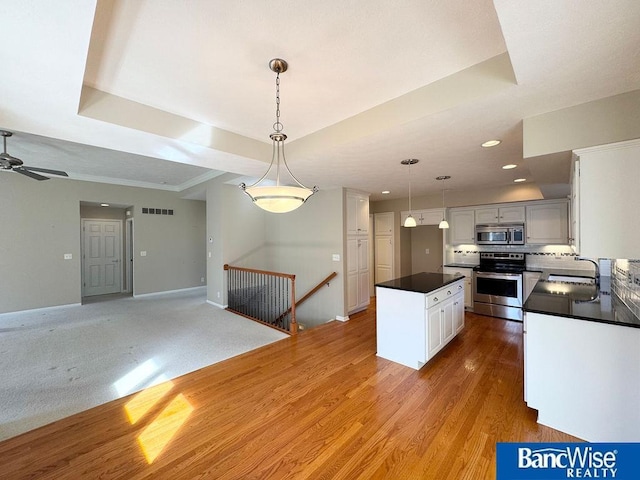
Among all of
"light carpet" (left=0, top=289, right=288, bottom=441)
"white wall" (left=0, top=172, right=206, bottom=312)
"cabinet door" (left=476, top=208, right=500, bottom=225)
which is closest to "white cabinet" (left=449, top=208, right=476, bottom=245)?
"cabinet door" (left=476, top=208, right=500, bottom=225)

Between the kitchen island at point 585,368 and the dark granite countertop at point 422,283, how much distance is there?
0.98 meters

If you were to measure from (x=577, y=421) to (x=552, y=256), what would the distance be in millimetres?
4062

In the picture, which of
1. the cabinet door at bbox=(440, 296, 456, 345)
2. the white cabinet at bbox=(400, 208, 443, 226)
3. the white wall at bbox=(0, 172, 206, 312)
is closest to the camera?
the cabinet door at bbox=(440, 296, 456, 345)

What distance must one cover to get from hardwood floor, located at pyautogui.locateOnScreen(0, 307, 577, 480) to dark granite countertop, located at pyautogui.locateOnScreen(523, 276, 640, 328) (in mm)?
920

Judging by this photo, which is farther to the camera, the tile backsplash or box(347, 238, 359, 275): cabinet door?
box(347, 238, 359, 275): cabinet door

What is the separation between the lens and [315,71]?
1.94 metres

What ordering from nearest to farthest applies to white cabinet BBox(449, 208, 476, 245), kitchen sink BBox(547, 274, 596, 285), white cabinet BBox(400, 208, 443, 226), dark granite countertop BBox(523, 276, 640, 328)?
1. dark granite countertop BBox(523, 276, 640, 328)
2. kitchen sink BBox(547, 274, 596, 285)
3. white cabinet BBox(449, 208, 476, 245)
4. white cabinet BBox(400, 208, 443, 226)

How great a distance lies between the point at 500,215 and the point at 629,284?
333cm

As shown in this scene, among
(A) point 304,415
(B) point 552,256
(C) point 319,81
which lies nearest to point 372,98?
(C) point 319,81

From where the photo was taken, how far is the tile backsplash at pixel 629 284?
2004mm

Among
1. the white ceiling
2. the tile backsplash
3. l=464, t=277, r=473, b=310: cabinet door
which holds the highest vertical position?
the white ceiling

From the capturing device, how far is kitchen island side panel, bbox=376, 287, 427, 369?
2994 mm

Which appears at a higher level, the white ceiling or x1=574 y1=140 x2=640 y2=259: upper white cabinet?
the white ceiling

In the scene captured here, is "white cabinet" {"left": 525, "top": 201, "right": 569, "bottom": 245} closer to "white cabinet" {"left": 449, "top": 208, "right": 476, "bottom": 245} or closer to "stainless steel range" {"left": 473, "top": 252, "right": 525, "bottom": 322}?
"stainless steel range" {"left": 473, "top": 252, "right": 525, "bottom": 322}
